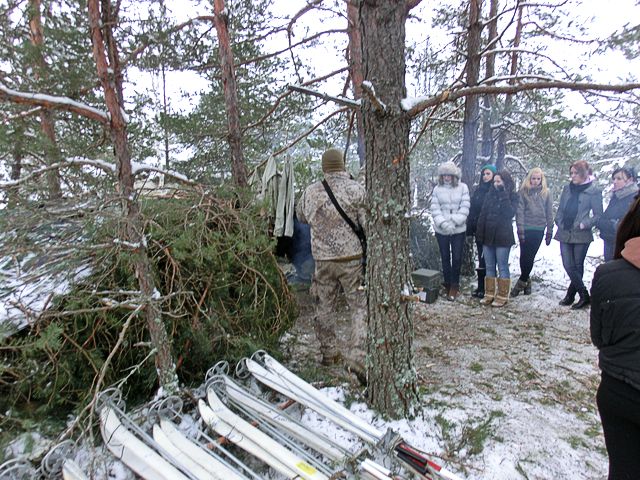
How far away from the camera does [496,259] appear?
5.37 m

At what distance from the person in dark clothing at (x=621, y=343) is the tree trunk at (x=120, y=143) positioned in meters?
2.43

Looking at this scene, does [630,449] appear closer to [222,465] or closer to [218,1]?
[222,465]

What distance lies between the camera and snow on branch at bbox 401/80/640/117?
77.4 inches

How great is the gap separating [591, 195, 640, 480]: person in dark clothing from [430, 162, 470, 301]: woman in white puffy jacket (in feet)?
12.7

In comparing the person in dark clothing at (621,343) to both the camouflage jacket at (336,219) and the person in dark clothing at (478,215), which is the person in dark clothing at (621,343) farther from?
the person in dark clothing at (478,215)

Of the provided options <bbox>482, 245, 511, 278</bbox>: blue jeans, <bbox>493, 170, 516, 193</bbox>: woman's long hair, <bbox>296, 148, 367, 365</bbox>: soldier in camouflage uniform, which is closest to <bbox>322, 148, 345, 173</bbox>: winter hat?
<bbox>296, 148, 367, 365</bbox>: soldier in camouflage uniform

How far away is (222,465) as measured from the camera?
1.99m

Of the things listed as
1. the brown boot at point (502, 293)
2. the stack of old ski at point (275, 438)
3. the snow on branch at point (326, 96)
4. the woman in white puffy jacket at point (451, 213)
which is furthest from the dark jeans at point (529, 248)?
the stack of old ski at point (275, 438)

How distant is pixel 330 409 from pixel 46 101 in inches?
97.1

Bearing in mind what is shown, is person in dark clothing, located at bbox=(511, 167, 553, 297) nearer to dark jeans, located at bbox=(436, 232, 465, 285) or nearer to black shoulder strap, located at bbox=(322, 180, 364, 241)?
dark jeans, located at bbox=(436, 232, 465, 285)

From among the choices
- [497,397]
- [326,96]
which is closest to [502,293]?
[497,397]

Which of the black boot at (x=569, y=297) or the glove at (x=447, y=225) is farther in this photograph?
the glove at (x=447, y=225)

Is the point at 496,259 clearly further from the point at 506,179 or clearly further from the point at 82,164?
the point at 82,164

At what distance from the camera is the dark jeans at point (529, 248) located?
5473 mm
